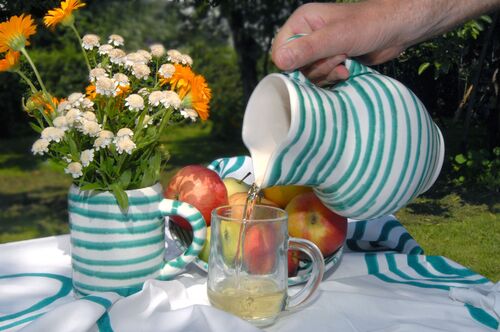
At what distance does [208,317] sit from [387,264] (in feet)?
1.37

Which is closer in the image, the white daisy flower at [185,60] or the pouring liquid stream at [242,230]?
the pouring liquid stream at [242,230]

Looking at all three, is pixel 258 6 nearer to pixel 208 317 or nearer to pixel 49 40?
pixel 49 40

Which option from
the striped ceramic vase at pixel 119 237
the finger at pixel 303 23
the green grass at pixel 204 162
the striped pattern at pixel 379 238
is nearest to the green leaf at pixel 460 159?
the green grass at pixel 204 162

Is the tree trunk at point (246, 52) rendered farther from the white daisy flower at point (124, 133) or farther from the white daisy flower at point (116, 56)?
the white daisy flower at point (124, 133)

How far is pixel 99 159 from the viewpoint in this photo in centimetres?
96

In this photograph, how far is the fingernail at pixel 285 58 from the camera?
92 cm

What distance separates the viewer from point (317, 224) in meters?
1.06

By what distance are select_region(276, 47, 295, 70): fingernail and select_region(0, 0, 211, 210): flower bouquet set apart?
0.50 ft

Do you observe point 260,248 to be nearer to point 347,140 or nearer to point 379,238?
point 347,140

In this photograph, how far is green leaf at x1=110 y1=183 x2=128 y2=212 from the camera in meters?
0.94

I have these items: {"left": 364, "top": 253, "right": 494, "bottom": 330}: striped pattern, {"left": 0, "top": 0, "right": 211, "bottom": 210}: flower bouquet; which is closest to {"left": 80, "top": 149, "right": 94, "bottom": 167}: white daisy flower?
{"left": 0, "top": 0, "right": 211, "bottom": 210}: flower bouquet

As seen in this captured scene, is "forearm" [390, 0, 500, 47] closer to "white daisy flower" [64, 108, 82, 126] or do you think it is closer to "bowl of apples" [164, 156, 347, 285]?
"bowl of apples" [164, 156, 347, 285]

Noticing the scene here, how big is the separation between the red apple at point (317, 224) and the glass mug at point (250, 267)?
5.6 inches

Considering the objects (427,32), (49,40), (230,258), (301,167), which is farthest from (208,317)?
(49,40)
